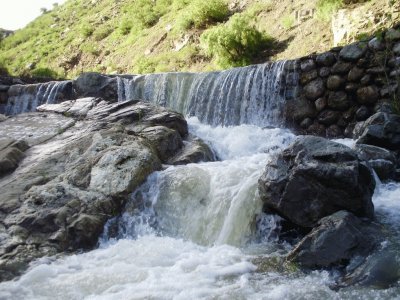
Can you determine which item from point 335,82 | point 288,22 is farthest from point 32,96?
point 335,82

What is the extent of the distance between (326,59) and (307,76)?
62 centimetres

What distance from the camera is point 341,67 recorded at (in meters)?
9.84

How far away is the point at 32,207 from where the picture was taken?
630 centimetres

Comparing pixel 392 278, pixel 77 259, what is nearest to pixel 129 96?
pixel 77 259

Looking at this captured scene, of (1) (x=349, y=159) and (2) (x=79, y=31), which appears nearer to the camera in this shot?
(1) (x=349, y=159)

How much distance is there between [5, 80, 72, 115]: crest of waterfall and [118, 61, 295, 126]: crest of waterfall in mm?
2164

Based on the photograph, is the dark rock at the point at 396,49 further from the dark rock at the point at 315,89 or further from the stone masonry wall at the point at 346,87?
the dark rock at the point at 315,89

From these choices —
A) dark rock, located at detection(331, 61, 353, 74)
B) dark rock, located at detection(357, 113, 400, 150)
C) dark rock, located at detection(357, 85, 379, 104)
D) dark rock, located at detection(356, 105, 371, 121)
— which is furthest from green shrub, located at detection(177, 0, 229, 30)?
dark rock, located at detection(357, 113, 400, 150)

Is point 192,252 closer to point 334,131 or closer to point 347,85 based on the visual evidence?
point 334,131

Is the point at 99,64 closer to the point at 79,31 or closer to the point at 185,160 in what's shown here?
the point at 79,31

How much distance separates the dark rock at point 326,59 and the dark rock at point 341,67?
0.15 metres

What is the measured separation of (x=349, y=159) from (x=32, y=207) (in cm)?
468

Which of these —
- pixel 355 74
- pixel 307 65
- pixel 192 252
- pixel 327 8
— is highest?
pixel 327 8

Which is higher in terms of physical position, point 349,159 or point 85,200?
point 349,159
